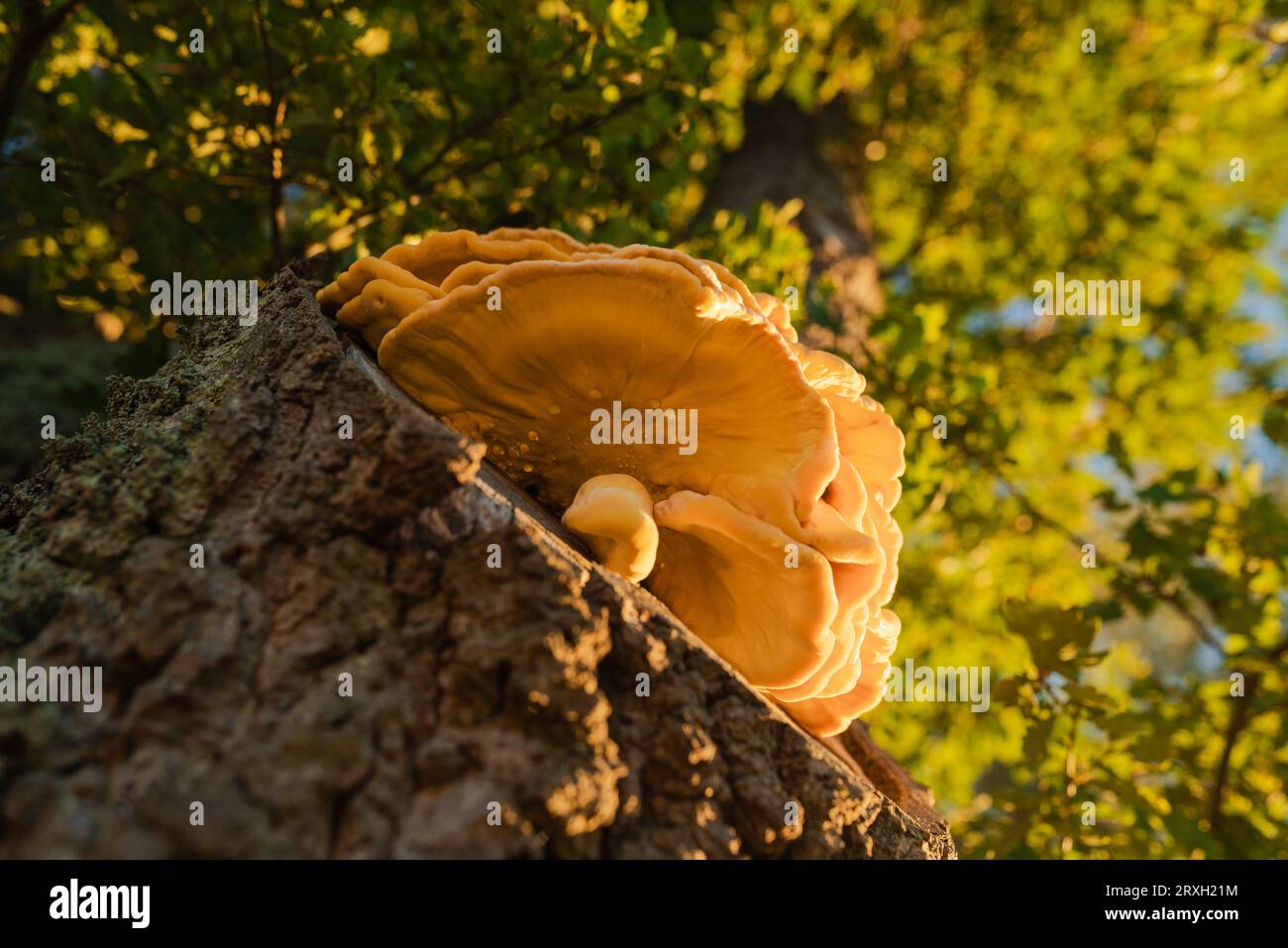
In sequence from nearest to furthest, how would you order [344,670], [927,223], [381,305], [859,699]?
[344,670] → [381,305] → [859,699] → [927,223]

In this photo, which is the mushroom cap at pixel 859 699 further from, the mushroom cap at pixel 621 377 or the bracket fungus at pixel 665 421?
the mushroom cap at pixel 621 377

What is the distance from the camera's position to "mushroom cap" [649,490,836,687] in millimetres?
1660

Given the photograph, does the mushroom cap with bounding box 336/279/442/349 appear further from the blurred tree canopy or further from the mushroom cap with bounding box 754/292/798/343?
the blurred tree canopy

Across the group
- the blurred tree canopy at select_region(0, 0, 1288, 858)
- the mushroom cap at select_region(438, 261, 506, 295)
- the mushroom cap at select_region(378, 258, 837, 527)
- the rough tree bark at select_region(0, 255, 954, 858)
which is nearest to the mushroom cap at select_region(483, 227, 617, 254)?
the mushroom cap at select_region(438, 261, 506, 295)

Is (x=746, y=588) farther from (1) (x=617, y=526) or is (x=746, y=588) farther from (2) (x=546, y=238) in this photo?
(2) (x=546, y=238)

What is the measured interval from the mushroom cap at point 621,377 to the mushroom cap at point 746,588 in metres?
0.10

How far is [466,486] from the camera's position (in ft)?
4.49

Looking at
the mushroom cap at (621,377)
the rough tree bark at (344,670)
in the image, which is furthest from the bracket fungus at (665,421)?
the rough tree bark at (344,670)

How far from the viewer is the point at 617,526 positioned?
62.7 inches

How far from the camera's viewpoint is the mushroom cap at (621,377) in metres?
1.56

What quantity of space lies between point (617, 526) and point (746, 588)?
15.5 inches

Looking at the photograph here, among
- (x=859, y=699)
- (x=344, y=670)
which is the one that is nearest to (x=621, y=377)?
(x=344, y=670)

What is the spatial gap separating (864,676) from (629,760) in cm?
98

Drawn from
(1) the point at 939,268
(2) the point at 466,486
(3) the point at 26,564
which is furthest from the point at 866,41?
(3) the point at 26,564
